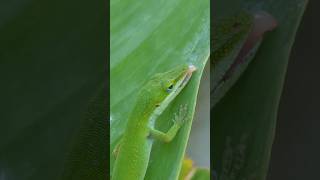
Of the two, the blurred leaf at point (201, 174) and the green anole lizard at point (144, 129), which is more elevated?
the green anole lizard at point (144, 129)

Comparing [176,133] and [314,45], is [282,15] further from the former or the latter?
[176,133]
